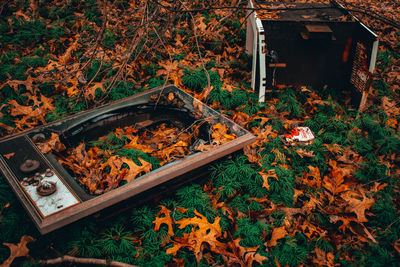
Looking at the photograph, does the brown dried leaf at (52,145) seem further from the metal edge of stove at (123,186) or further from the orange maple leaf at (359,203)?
the orange maple leaf at (359,203)

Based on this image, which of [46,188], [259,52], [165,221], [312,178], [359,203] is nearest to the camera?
[46,188]

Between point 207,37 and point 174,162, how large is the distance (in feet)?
11.0

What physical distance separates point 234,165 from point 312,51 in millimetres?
2000

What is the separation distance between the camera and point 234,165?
2.70 m

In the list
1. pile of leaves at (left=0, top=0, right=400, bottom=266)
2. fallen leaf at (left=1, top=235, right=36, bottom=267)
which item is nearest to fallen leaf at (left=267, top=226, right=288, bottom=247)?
pile of leaves at (left=0, top=0, right=400, bottom=266)

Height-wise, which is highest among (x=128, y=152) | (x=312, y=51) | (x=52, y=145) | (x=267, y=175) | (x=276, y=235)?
(x=312, y=51)

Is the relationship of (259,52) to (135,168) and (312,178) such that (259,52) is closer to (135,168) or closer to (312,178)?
(312,178)

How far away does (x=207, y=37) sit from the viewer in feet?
16.2

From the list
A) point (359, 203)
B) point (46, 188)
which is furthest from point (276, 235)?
point (46, 188)

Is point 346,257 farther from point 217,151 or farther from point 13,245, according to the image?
point 13,245

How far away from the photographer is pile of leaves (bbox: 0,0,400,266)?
2.19 meters

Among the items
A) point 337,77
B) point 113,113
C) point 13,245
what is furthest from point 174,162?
point 337,77

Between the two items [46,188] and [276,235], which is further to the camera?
[276,235]

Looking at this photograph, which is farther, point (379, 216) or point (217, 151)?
point (379, 216)
